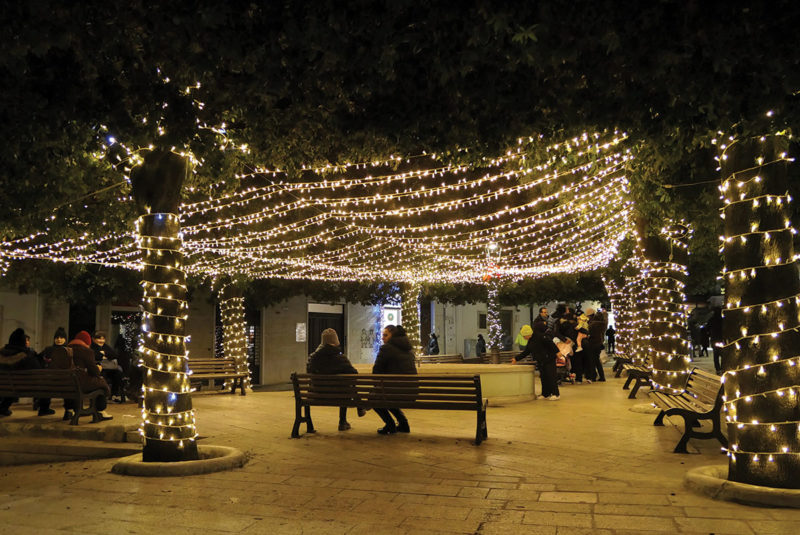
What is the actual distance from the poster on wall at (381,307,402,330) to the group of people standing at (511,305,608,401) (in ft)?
44.9

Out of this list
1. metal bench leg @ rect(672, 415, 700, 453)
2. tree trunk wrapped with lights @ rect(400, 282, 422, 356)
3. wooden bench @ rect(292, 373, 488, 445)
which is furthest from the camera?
tree trunk wrapped with lights @ rect(400, 282, 422, 356)

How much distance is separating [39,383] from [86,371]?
69 centimetres

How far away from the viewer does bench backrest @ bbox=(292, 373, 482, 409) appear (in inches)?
330

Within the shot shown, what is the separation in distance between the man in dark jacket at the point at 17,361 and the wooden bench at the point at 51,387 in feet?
3.67

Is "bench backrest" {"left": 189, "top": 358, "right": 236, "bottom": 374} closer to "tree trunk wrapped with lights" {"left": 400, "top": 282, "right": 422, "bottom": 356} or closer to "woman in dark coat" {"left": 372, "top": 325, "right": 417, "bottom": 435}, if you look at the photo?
"tree trunk wrapped with lights" {"left": 400, "top": 282, "right": 422, "bottom": 356}

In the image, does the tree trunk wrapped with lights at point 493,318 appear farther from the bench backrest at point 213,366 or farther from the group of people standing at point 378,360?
the group of people standing at point 378,360

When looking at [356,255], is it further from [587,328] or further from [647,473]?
[647,473]

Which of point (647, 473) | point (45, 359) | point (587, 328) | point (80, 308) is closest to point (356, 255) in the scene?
point (587, 328)

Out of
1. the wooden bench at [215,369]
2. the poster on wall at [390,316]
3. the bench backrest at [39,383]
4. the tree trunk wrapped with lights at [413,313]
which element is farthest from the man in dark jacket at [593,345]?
the poster on wall at [390,316]

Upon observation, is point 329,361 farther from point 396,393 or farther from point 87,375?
point 87,375

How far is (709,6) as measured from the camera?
4.28 m

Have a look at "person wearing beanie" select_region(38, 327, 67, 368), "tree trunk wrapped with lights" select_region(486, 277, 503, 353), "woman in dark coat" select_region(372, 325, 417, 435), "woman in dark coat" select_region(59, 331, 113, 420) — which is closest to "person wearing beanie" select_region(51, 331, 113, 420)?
"woman in dark coat" select_region(59, 331, 113, 420)

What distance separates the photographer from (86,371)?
36.6 ft

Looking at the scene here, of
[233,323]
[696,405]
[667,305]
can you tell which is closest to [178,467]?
[696,405]
